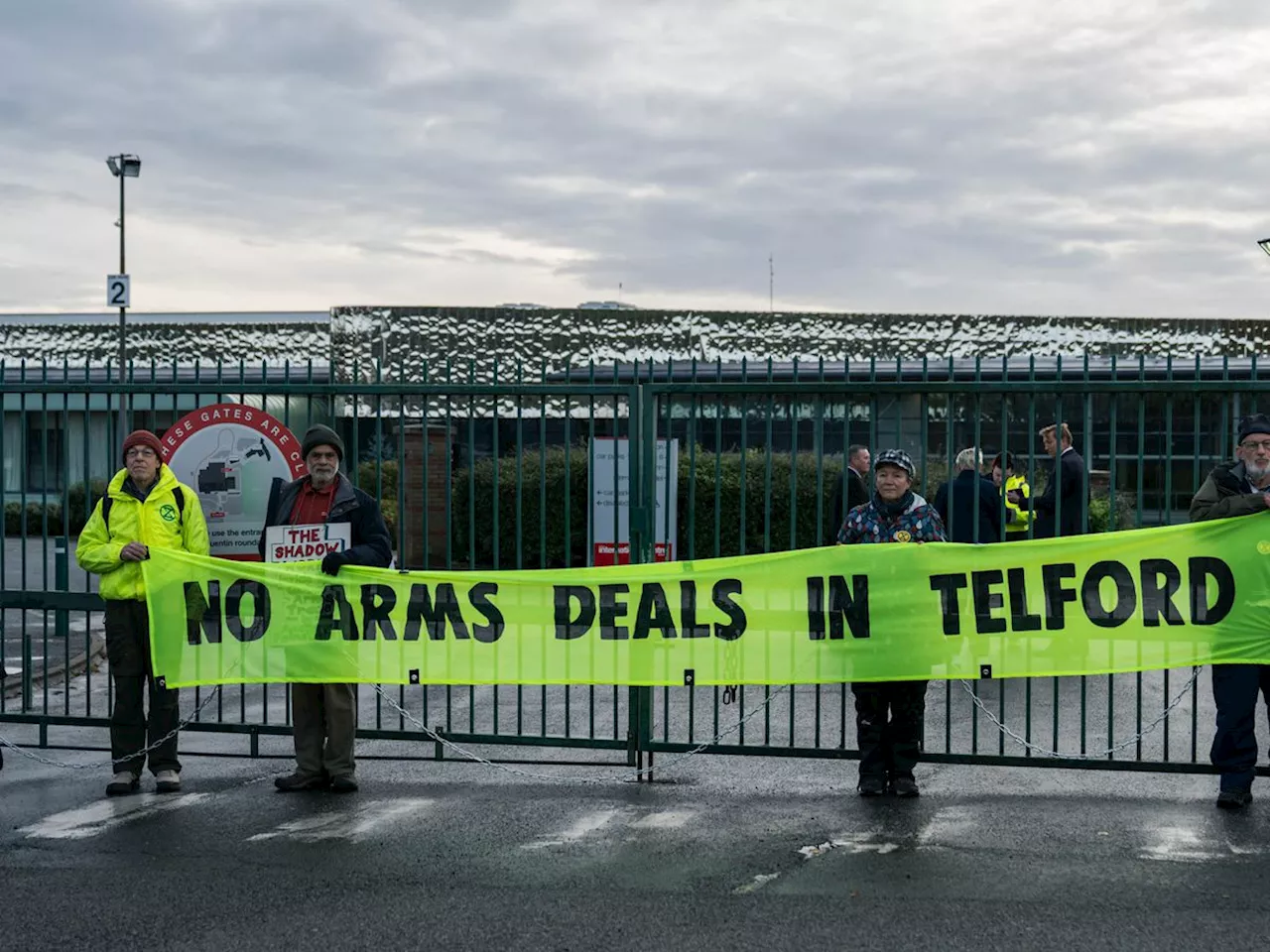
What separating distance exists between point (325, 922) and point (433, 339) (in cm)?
2476

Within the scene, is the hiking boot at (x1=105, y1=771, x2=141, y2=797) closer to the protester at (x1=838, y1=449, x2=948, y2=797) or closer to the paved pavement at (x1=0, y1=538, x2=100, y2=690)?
the paved pavement at (x1=0, y1=538, x2=100, y2=690)

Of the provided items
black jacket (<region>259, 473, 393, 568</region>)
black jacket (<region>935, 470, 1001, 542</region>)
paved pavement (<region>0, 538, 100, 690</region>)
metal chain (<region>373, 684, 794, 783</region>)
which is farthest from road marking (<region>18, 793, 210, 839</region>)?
black jacket (<region>935, 470, 1001, 542</region>)

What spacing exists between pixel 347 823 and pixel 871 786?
2.53 m

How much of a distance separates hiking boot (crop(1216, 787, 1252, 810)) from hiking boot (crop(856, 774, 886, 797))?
1.59m

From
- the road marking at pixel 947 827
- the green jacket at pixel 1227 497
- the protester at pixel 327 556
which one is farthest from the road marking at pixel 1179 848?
the protester at pixel 327 556

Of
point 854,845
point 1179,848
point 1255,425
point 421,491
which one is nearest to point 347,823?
point 854,845

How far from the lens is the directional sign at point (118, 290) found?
24.3m

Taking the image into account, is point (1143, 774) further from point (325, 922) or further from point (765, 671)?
point (325, 922)

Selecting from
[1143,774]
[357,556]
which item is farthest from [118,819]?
[1143,774]

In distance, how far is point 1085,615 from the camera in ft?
23.1

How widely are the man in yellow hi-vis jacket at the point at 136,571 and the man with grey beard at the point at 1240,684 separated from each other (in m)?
5.14

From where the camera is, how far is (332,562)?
744cm

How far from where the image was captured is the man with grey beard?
688 centimetres

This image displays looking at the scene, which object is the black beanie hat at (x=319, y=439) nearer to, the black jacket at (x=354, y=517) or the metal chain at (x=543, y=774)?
the black jacket at (x=354, y=517)
